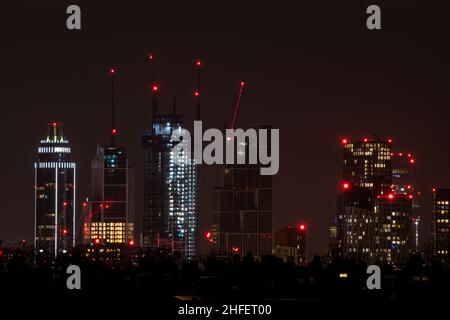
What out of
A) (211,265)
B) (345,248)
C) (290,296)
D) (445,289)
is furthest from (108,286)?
(345,248)

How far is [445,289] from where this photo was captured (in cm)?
8375

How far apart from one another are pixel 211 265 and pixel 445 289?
137 ft

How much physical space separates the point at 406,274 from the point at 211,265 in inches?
999
